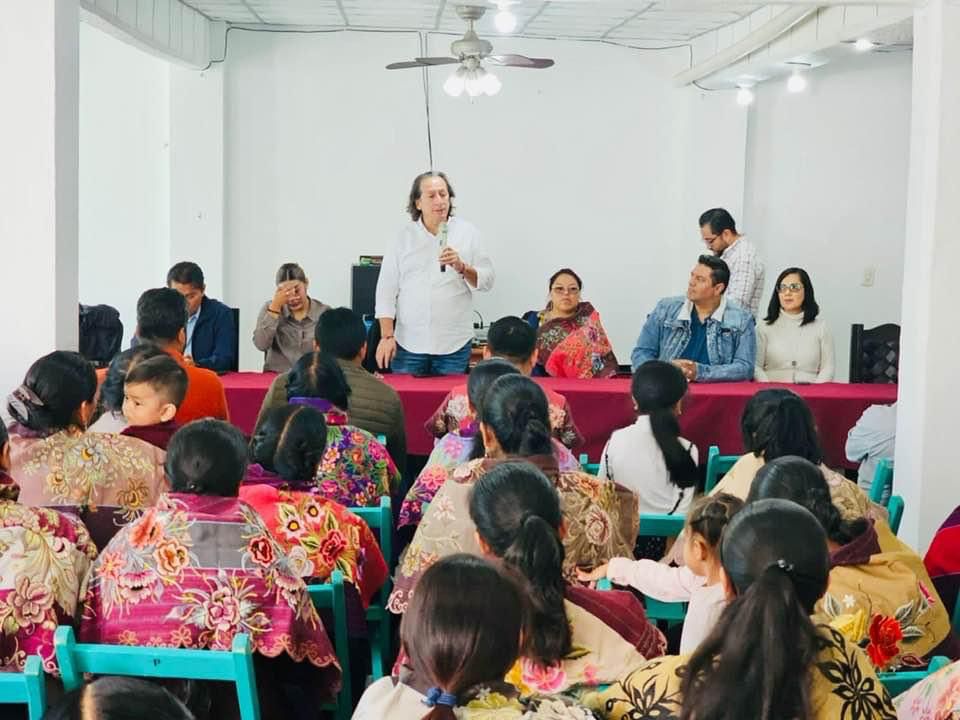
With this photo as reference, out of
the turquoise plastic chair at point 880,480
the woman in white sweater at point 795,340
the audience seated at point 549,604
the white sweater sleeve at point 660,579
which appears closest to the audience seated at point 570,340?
the woman in white sweater at point 795,340

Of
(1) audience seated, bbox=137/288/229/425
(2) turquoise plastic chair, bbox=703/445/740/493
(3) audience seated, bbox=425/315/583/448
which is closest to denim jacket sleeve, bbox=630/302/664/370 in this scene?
(3) audience seated, bbox=425/315/583/448

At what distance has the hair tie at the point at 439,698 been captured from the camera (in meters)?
1.52

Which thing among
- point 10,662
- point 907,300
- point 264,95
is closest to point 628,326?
point 264,95

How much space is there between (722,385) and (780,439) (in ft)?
6.02

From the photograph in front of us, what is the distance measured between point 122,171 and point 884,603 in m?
6.87

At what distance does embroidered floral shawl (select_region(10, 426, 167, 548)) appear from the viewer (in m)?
2.82

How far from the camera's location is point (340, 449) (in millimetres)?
3438

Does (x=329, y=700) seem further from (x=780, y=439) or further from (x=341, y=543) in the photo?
(x=780, y=439)

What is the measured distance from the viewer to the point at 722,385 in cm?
507

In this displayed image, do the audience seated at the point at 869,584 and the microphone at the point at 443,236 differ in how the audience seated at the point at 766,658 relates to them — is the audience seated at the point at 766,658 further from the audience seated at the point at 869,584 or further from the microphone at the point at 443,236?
the microphone at the point at 443,236

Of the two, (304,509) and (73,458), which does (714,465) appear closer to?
(304,509)

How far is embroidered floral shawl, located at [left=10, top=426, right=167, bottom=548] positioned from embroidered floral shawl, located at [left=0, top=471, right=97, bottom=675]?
1.44 ft

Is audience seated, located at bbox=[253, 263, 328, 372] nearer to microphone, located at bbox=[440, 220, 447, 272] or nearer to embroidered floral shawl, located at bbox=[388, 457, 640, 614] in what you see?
microphone, located at bbox=[440, 220, 447, 272]

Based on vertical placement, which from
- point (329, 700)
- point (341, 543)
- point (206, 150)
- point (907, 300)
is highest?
point (206, 150)
